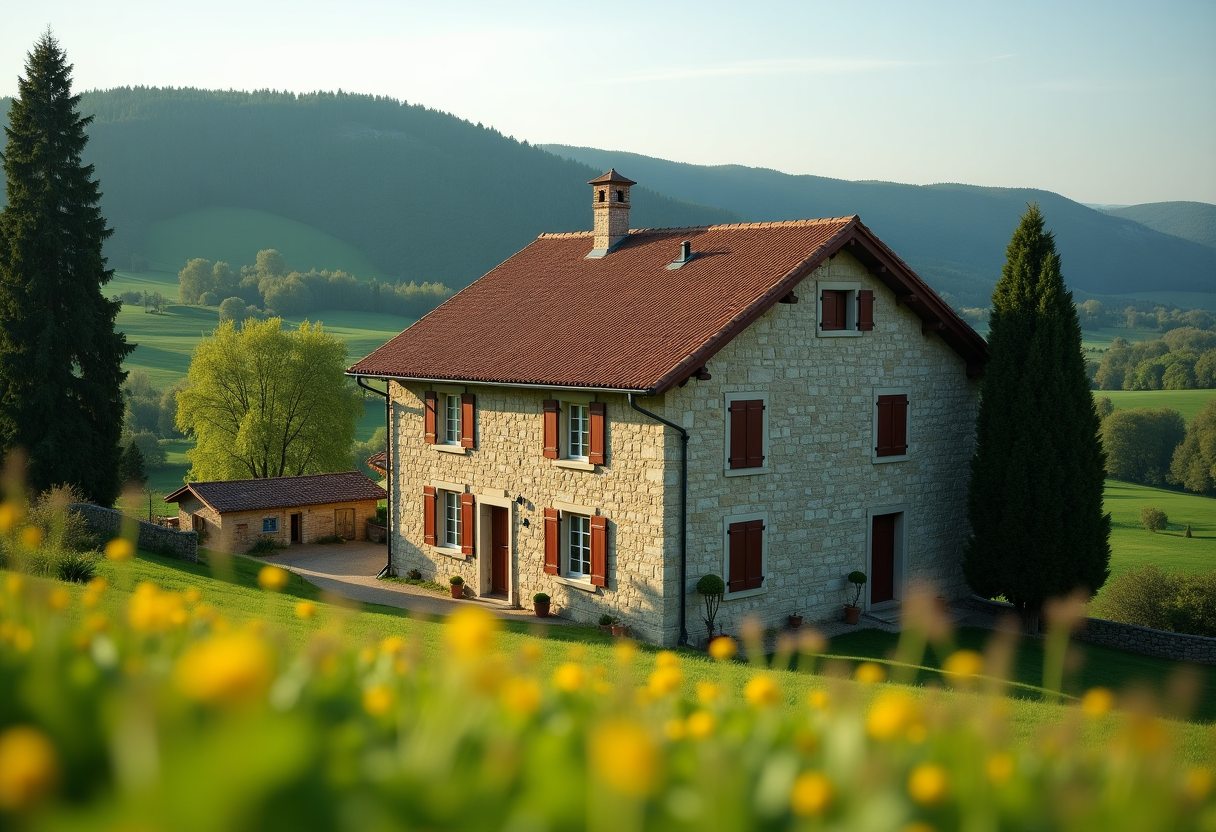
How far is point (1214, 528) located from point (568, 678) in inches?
2123

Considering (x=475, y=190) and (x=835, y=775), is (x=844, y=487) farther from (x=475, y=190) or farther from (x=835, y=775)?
(x=475, y=190)

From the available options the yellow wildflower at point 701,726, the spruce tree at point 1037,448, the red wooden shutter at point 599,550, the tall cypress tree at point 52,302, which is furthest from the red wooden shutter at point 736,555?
the tall cypress tree at point 52,302

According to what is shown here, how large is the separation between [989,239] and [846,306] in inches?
6632

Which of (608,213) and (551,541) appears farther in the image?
Answer: (608,213)

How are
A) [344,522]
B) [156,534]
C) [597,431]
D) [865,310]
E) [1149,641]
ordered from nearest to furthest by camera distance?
[597,431] < [865,310] < [1149,641] < [156,534] < [344,522]

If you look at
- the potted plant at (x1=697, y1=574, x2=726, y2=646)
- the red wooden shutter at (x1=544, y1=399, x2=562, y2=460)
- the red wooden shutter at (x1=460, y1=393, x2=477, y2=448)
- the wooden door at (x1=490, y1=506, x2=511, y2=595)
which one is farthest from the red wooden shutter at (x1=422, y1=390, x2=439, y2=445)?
the potted plant at (x1=697, y1=574, x2=726, y2=646)

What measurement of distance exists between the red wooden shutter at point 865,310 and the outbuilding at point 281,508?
50.5 ft

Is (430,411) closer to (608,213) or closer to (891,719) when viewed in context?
(608,213)

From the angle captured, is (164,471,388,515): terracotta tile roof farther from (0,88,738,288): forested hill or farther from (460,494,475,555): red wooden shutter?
(0,88,738,288): forested hill

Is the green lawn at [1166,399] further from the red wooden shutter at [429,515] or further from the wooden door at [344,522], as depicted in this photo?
the red wooden shutter at [429,515]

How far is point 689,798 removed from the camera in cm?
278

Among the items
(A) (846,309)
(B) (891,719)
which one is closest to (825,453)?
(A) (846,309)

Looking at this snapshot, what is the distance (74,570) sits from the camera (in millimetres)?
15758

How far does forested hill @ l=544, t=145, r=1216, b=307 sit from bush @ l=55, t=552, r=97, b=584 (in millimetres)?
123216
